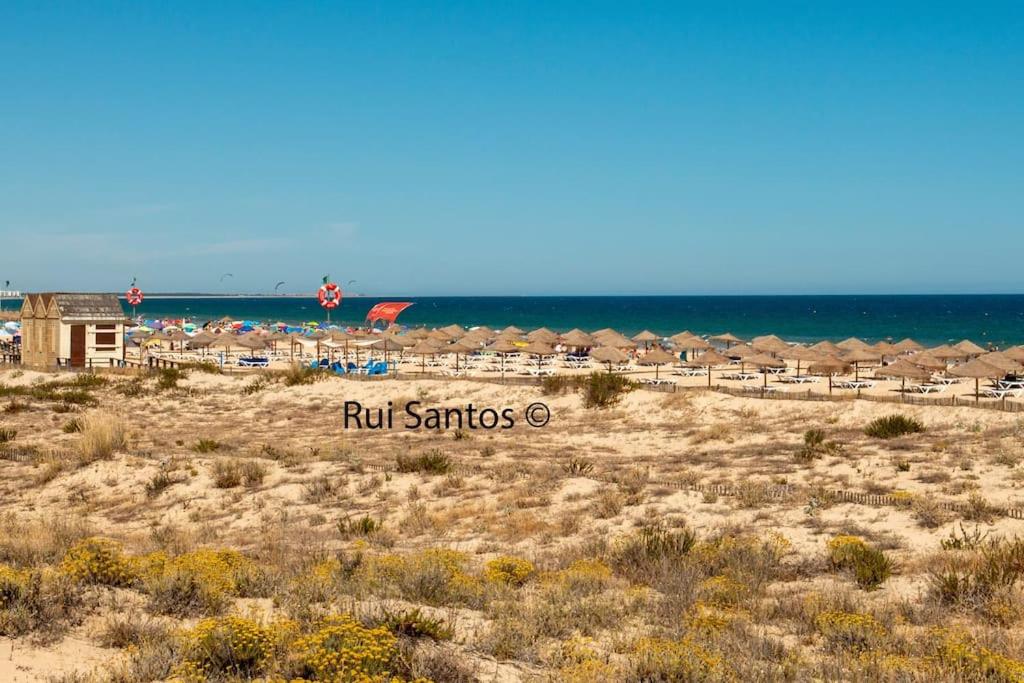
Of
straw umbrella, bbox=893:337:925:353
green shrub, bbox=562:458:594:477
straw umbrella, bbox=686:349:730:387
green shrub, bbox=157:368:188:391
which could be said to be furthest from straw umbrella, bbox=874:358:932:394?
green shrub, bbox=157:368:188:391

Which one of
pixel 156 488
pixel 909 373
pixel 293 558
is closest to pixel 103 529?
pixel 156 488

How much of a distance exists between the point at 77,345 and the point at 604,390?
24.3 m

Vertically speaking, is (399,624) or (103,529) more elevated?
(399,624)

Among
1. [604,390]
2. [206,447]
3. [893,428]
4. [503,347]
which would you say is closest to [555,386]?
[604,390]

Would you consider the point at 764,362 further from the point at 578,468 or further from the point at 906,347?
the point at 578,468

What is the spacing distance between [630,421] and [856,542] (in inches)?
649

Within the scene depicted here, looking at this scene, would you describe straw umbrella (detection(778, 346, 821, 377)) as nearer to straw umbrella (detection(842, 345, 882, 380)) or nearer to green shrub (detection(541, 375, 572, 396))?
straw umbrella (detection(842, 345, 882, 380))

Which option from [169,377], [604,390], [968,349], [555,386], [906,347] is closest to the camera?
[604,390]

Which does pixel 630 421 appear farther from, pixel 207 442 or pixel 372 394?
pixel 207 442

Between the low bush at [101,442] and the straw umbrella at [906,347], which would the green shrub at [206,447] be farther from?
the straw umbrella at [906,347]

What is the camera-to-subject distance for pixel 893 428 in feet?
70.2

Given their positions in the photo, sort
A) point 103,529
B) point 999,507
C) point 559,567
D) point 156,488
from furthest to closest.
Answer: point 156,488
point 103,529
point 999,507
point 559,567

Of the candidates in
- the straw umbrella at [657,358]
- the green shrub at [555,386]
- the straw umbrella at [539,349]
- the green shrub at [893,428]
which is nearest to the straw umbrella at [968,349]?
the straw umbrella at [657,358]

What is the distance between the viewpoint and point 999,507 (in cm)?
1298
